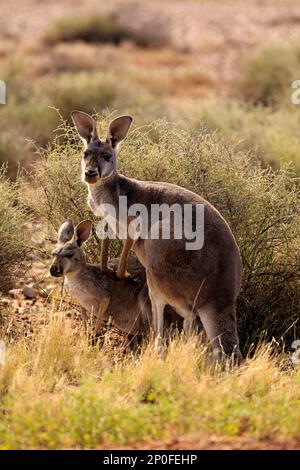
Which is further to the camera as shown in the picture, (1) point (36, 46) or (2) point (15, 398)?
(1) point (36, 46)

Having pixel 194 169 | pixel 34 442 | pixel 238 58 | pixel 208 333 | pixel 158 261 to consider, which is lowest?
pixel 34 442

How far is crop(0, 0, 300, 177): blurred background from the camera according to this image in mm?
15031

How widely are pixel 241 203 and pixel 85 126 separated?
1.55m

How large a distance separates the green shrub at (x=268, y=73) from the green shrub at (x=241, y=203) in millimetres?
11553

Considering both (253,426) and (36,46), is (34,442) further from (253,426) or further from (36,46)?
(36,46)

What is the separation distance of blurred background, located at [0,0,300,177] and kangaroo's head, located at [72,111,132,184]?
2499mm

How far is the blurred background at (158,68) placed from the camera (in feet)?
49.3

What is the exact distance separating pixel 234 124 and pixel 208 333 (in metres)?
7.76

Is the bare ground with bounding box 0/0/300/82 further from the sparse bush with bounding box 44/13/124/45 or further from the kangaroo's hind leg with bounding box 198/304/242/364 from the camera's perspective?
the kangaroo's hind leg with bounding box 198/304/242/364

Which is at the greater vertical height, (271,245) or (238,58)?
(238,58)

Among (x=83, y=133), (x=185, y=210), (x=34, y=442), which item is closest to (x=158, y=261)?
(x=185, y=210)

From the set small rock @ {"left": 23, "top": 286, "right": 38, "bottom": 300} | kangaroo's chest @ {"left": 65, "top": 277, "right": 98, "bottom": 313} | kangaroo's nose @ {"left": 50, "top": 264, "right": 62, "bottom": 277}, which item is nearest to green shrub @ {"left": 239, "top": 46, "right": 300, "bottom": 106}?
small rock @ {"left": 23, "top": 286, "right": 38, "bottom": 300}

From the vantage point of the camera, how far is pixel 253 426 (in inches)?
257

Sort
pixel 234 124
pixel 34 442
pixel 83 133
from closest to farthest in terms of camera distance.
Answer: pixel 34 442 < pixel 83 133 < pixel 234 124
